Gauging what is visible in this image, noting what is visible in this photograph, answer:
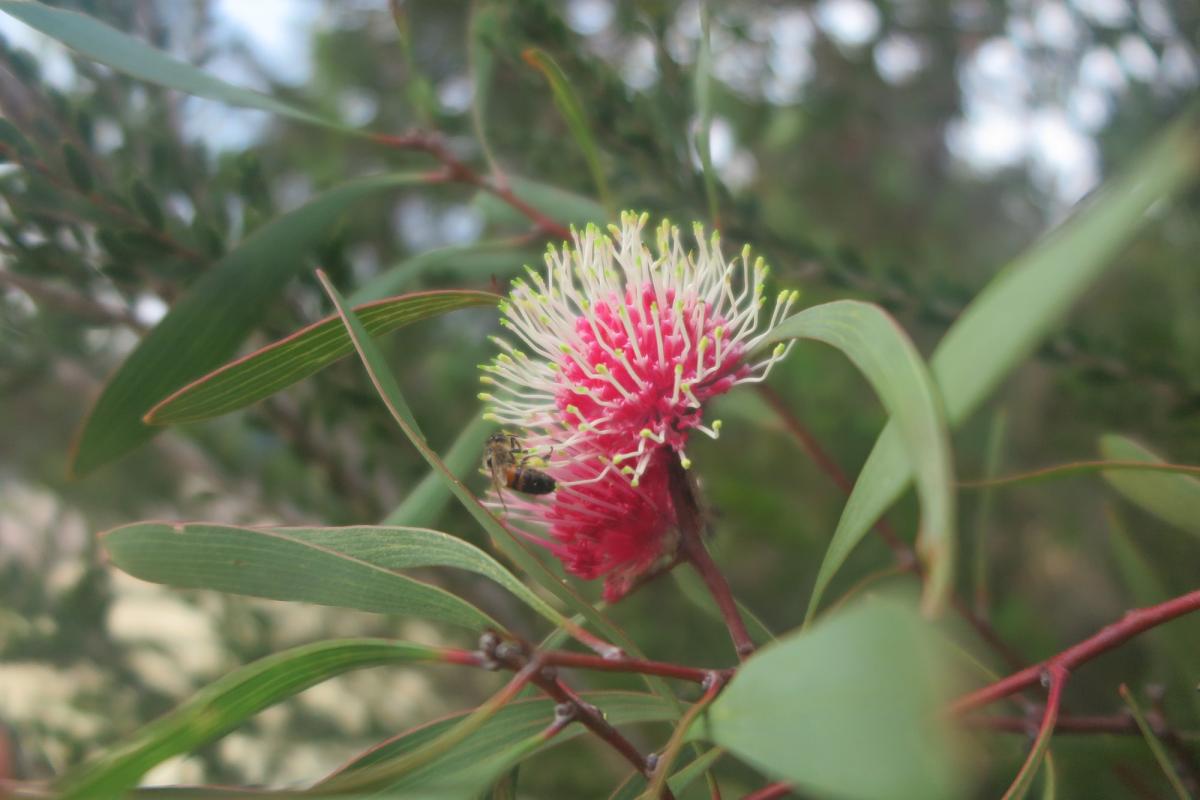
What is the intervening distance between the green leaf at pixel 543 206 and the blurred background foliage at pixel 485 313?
0.01m

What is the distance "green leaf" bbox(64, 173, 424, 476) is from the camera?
878 millimetres

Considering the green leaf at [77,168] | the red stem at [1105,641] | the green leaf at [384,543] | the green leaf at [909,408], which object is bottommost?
the red stem at [1105,641]

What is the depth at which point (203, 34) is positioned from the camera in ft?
6.11

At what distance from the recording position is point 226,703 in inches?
22.4

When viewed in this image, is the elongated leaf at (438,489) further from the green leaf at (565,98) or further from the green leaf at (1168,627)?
the green leaf at (1168,627)

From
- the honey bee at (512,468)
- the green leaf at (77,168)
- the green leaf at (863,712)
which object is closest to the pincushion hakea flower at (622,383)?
the honey bee at (512,468)

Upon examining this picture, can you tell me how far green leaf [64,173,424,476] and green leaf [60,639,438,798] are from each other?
1.37ft

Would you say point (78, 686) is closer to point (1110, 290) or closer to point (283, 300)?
point (283, 300)

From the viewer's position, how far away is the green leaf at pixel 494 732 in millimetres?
641

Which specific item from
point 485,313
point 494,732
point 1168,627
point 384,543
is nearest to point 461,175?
point 384,543

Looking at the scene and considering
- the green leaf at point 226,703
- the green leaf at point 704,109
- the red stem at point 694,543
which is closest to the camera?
the green leaf at point 226,703

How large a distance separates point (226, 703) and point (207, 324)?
0.52 meters

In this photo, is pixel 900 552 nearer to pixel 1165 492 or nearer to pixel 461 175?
pixel 1165 492

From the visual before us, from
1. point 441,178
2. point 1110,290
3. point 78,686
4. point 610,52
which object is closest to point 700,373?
point 441,178
